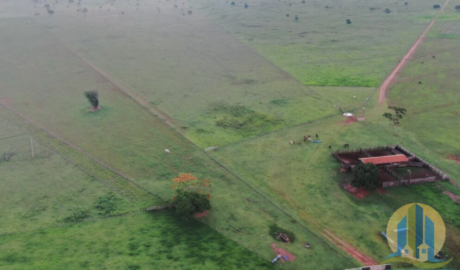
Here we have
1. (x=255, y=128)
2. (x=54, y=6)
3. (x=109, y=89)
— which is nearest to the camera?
(x=255, y=128)

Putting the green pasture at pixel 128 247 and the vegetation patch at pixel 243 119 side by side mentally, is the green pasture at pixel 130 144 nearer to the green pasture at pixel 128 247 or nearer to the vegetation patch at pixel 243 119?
the green pasture at pixel 128 247

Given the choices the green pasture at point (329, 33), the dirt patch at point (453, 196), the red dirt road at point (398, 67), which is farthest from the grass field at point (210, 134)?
the red dirt road at point (398, 67)

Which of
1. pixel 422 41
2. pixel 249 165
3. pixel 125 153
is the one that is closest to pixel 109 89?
pixel 125 153

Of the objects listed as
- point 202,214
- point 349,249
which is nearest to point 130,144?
point 202,214

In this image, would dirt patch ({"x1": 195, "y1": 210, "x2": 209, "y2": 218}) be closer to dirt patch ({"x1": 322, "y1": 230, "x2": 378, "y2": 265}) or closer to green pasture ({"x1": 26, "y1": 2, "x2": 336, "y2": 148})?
dirt patch ({"x1": 322, "y1": 230, "x2": 378, "y2": 265})

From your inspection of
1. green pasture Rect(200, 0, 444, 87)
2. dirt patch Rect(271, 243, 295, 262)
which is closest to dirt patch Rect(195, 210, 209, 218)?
dirt patch Rect(271, 243, 295, 262)

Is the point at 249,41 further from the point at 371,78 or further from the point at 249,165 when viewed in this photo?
the point at 249,165

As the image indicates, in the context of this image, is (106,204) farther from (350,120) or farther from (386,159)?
(350,120)
